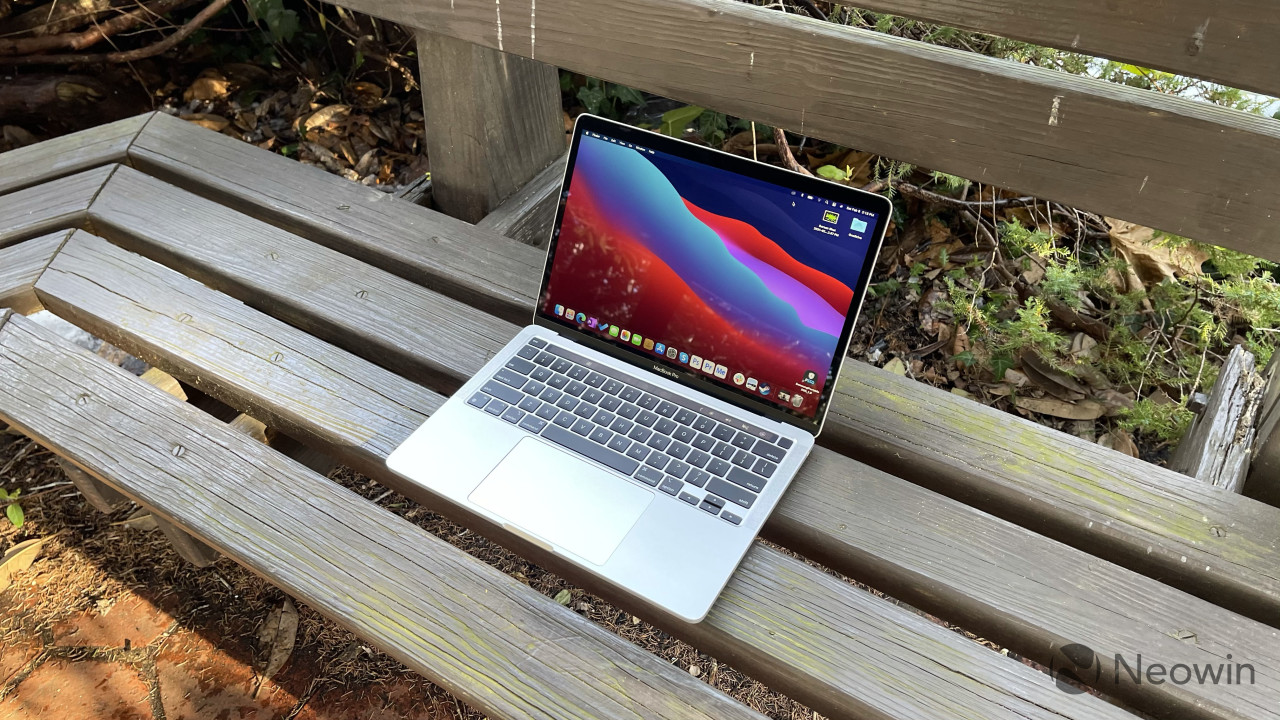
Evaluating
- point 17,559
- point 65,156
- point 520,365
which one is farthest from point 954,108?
point 17,559

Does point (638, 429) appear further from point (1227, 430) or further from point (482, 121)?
point (1227, 430)

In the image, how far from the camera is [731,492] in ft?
3.70

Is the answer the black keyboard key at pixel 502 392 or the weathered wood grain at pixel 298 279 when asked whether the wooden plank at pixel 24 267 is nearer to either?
the weathered wood grain at pixel 298 279

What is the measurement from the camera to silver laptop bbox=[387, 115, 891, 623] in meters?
1.10

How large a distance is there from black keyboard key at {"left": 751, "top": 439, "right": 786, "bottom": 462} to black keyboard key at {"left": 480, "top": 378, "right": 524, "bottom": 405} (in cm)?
40

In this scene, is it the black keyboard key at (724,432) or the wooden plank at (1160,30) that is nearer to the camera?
the wooden plank at (1160,30)

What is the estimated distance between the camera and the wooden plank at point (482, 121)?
1773 mm

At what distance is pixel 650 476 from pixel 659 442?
0.23ft

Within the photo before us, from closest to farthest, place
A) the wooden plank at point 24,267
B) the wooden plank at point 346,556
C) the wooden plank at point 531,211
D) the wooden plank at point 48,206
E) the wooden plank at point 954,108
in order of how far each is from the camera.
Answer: the wooden plank at point 346,556 < the wooden plank at point 954,108 < the wooden plank at point 24,267 < the wooden plank at point 48,206 < the wooden plank at point 531,211

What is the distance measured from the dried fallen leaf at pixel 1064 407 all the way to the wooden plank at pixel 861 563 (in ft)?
3.85

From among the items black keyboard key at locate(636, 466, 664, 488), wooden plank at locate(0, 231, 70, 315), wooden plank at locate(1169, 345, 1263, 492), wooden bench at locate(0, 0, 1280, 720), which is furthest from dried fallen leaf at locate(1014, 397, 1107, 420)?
wooden plank at locate(0, 231, 70, 315)

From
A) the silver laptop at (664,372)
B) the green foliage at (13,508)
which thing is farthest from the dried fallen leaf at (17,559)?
the silver laptop at (664,372)

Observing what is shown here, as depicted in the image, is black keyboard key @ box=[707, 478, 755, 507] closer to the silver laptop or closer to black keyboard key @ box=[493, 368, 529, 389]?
the silver laptop

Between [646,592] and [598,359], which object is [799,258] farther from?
[646,592]
